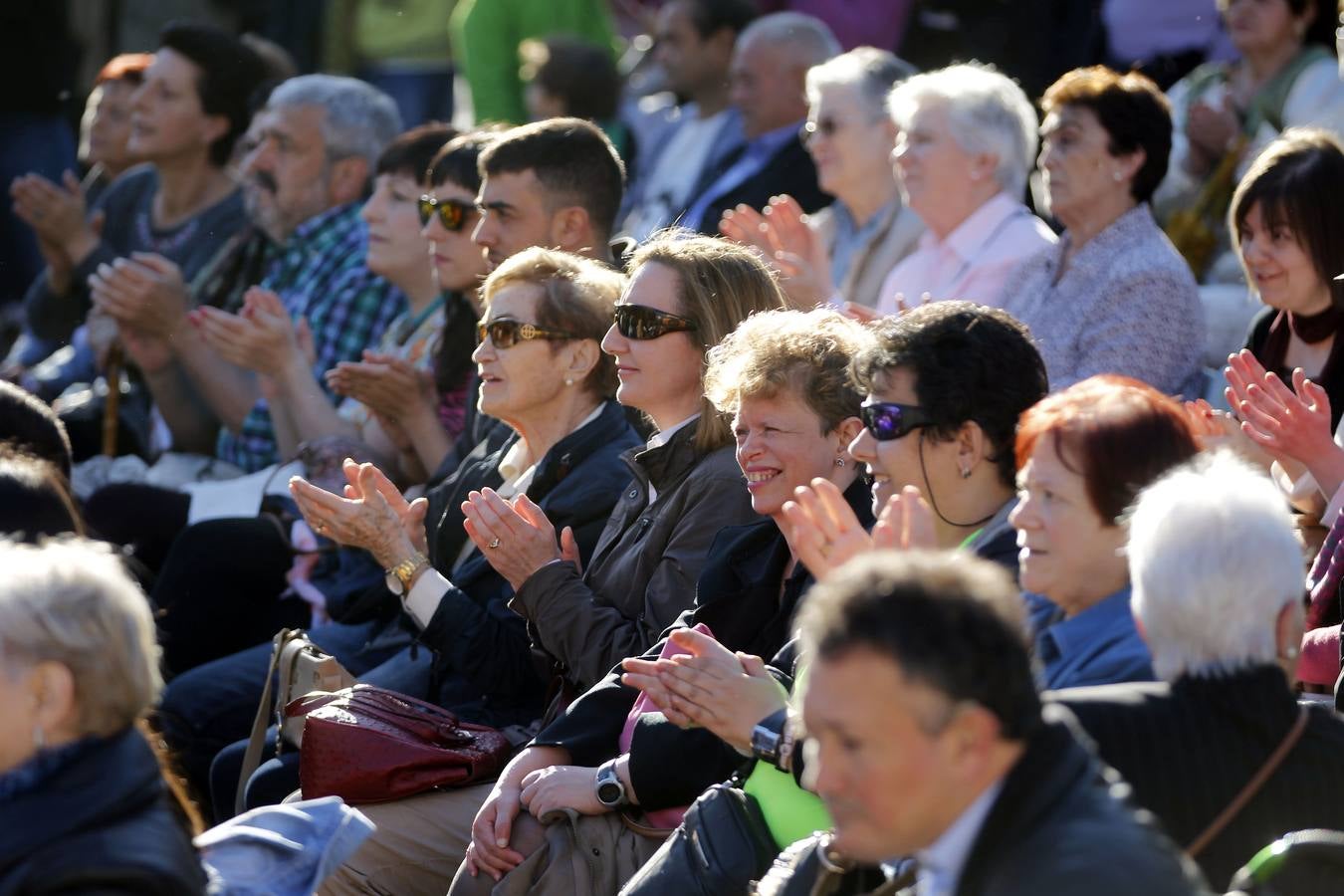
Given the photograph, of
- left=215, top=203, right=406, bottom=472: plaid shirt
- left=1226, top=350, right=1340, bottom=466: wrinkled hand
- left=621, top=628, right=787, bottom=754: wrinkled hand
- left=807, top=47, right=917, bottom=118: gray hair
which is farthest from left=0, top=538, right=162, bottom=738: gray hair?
left=807, top=47, right=917, bottom=118: gray hair

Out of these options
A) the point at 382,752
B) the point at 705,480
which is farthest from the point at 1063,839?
the point at 382,752

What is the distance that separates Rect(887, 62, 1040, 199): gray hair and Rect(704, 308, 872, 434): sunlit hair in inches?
83.5

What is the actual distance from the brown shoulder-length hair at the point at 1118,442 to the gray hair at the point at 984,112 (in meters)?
3.00

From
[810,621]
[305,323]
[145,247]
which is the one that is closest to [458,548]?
[305,323]

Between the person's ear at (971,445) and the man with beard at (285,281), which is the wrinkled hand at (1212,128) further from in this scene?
the person's ear at (971,445)

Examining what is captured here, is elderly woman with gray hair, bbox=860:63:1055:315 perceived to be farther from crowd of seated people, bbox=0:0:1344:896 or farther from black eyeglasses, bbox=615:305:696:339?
black eyeglasses, bbox=615:305:696:339

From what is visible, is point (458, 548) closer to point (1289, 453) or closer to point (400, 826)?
point (400, 826)

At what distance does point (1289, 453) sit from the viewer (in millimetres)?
4152

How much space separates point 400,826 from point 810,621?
2.24m

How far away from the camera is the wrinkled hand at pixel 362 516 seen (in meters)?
4.89

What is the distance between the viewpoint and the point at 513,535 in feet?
14.8

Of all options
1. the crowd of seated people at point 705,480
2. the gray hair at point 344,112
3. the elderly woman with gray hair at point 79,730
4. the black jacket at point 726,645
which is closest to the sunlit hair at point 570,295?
the crowd of seated people at point 705,480

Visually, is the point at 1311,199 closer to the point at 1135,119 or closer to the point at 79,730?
the point at 1135,119

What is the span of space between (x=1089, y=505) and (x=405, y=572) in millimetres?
2180
